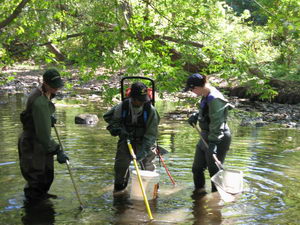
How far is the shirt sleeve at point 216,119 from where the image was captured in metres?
6.17

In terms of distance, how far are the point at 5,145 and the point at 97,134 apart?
290 centimetres

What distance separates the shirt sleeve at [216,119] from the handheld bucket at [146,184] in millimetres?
1015

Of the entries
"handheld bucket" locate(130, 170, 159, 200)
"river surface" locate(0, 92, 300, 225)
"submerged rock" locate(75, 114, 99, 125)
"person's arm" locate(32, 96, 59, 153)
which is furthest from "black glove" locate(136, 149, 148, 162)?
"submerged rock" locate(75, 114, 99, 125)

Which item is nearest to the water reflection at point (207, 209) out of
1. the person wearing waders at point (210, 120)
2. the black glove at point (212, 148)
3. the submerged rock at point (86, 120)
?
the person wearing waders at point (210, 120)

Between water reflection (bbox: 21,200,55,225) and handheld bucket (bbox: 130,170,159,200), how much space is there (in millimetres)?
1235

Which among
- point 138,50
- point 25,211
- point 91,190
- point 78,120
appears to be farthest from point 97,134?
point 25,211

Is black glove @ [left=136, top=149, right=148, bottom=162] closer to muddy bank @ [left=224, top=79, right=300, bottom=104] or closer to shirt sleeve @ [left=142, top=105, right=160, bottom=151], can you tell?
shirt sleeve @ [left=142, top=105, right=160, bottom=151]

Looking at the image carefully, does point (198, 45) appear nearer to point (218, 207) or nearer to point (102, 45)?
point (102, 45)

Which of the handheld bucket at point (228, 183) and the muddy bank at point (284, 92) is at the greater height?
the muddy bank at point (284, 92)

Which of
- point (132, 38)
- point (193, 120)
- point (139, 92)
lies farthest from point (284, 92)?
point (139, 92)

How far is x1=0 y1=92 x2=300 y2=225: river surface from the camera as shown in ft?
19.6

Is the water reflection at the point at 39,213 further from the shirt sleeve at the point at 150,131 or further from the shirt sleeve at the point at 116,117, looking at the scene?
the shirt sleeve at the point at 150,131

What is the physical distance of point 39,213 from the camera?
600cm

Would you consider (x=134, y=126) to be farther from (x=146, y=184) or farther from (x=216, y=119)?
(x=216, y=119)
